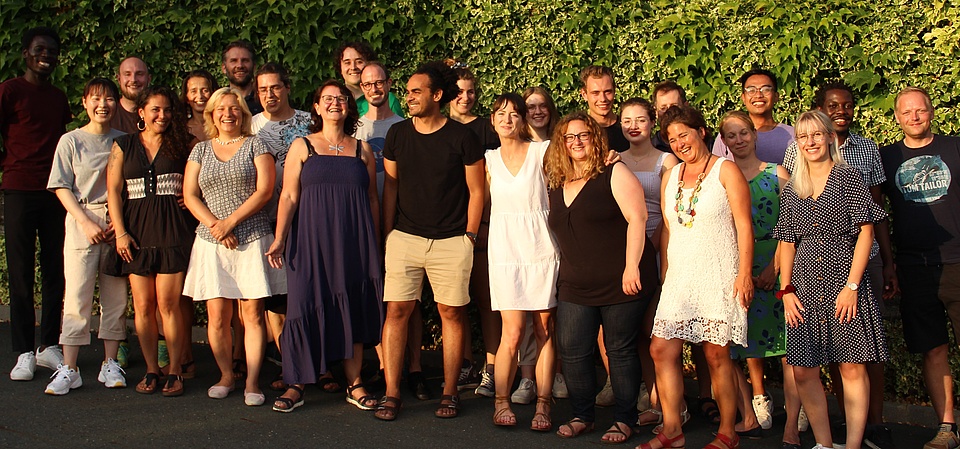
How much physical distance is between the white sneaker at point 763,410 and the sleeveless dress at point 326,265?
247cm

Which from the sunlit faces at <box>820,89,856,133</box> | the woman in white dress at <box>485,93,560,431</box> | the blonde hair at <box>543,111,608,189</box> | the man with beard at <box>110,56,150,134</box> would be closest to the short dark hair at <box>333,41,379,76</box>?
A: the man with beard at <box>110,56,150,134</box>

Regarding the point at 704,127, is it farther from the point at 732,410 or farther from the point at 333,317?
the point at 333,317

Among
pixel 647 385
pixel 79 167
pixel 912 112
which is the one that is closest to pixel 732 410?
pixel 647 385

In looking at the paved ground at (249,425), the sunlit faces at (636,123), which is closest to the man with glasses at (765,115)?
the sunlit faces at (636,123)

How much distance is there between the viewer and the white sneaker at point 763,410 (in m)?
5.81

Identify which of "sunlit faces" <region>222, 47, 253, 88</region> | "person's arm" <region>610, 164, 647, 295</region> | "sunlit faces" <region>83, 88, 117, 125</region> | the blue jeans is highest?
"sunlit faces" <region>222, 47, 253, 88</region>

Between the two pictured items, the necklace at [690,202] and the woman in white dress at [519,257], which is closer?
the necklace at [690,202]

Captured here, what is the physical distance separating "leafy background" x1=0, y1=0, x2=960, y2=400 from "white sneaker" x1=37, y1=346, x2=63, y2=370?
256 centimetres

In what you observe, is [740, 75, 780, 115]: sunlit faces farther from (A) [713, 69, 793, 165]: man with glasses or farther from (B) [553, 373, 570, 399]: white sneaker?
(B) [553, 373, 570, 399]: white sneaker

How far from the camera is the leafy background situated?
6617mm

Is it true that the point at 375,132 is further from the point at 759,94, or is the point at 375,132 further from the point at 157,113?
the point at 759,94

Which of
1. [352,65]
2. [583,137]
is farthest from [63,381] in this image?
[583,137]

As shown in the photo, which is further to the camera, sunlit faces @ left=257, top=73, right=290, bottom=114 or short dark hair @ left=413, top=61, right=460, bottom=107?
sunlit faces @ left=257, top=73, right=290, bottom=114

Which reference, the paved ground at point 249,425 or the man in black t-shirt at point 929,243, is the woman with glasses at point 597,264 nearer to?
the paved ground at point 249,425
